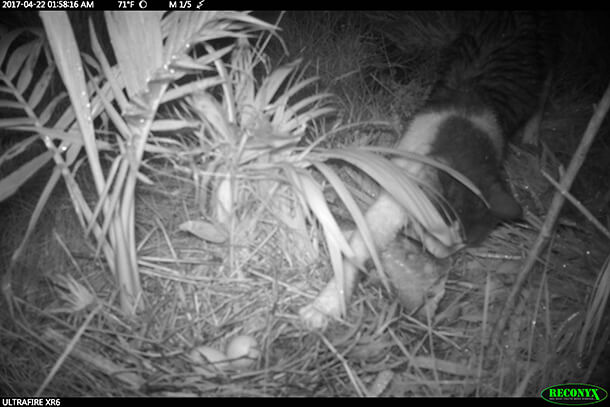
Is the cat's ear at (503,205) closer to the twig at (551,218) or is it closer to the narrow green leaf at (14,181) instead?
the twig at (551,218)

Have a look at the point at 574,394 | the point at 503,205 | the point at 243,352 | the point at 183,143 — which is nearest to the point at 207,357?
the point at 243,352

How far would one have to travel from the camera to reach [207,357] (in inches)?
45.4

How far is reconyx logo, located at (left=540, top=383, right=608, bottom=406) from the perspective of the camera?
1200 mm

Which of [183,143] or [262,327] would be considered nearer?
[262,327]

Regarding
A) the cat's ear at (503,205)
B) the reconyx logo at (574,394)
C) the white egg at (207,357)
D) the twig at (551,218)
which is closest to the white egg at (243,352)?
the white egg at (207,357)

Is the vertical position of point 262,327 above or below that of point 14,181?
below

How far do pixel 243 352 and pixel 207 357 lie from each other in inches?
3.8

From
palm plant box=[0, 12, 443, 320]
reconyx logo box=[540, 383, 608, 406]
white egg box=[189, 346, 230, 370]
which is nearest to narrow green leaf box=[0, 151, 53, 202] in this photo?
palm plant box=[0, 12, 443, 320]

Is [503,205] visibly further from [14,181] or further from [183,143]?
[14,181]

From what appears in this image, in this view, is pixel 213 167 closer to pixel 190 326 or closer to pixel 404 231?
pixel 190 326

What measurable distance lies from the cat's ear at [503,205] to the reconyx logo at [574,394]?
0.62 metres

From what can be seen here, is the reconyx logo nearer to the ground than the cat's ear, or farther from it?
nearer to the ground

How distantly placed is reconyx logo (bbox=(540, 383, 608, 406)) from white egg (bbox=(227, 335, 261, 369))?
32.5 inches

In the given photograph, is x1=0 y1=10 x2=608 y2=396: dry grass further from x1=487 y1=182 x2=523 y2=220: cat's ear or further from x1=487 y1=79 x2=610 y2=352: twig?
x1=487 y1=182 x2=523 y2=220: cat's ear
